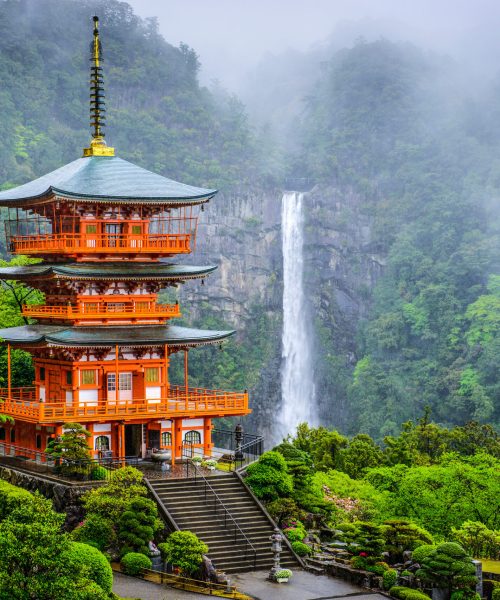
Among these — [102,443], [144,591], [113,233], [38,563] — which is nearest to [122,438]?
[102,443]

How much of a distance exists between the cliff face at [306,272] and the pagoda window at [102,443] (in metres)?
66.8

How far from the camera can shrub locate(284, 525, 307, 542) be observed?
131 feet

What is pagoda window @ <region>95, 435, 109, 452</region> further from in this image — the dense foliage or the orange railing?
the dense foliage

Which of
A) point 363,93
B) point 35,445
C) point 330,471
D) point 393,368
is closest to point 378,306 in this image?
point 393,368

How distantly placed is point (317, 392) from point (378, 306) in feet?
36.0

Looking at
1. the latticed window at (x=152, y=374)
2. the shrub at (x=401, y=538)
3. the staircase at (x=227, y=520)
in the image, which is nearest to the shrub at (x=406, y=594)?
the shrub at (x=401, y=538)

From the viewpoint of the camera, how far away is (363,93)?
140 m

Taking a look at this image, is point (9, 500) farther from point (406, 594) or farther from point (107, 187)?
point (107, 187)

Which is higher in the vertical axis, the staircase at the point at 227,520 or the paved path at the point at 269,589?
the staircase at the point at 227,520

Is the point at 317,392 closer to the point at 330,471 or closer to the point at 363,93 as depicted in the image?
the point at 363,93

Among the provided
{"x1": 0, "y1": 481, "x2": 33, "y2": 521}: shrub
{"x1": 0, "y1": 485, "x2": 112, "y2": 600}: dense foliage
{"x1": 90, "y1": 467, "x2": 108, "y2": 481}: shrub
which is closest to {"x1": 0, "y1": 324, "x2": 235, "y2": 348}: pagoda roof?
{"x1": 90, "y1": 467, "x2": 108, "y2": 481}: shrub

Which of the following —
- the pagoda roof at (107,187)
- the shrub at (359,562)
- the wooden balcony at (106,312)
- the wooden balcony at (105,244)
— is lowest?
the shrub at (359,562)

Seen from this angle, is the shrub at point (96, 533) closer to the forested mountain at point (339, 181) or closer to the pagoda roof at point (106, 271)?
the pagoda roof at point (106, 271)

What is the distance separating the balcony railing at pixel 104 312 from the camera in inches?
1767
